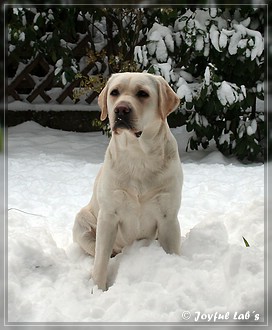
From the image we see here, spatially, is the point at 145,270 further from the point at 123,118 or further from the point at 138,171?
the point at 123,118

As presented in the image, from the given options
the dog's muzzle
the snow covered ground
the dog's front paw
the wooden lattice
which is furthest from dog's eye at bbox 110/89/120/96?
the wooden lattice

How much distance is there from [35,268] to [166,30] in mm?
3310

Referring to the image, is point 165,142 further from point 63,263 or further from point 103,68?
point 103,68

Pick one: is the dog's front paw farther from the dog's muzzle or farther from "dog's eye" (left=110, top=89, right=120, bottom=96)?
"dog's eye" (left=110, top=89, right=120, bottom=96)

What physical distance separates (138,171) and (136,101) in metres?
0.28

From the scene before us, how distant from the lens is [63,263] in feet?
6.61

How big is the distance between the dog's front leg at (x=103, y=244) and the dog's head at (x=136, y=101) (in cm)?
37

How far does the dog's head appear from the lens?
1.72 meters

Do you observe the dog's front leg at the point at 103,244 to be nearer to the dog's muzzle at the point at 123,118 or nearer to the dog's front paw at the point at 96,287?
the dog's front paw at the point at 96,287

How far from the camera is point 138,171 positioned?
1.79 meters

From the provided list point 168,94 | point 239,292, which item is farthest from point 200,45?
point 239,292

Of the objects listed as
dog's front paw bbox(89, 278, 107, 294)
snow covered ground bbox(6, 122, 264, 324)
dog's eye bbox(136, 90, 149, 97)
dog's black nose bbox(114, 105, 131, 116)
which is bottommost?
dog's front paw bbox(89, 278, 107, 294)

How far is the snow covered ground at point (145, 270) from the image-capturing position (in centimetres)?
145
